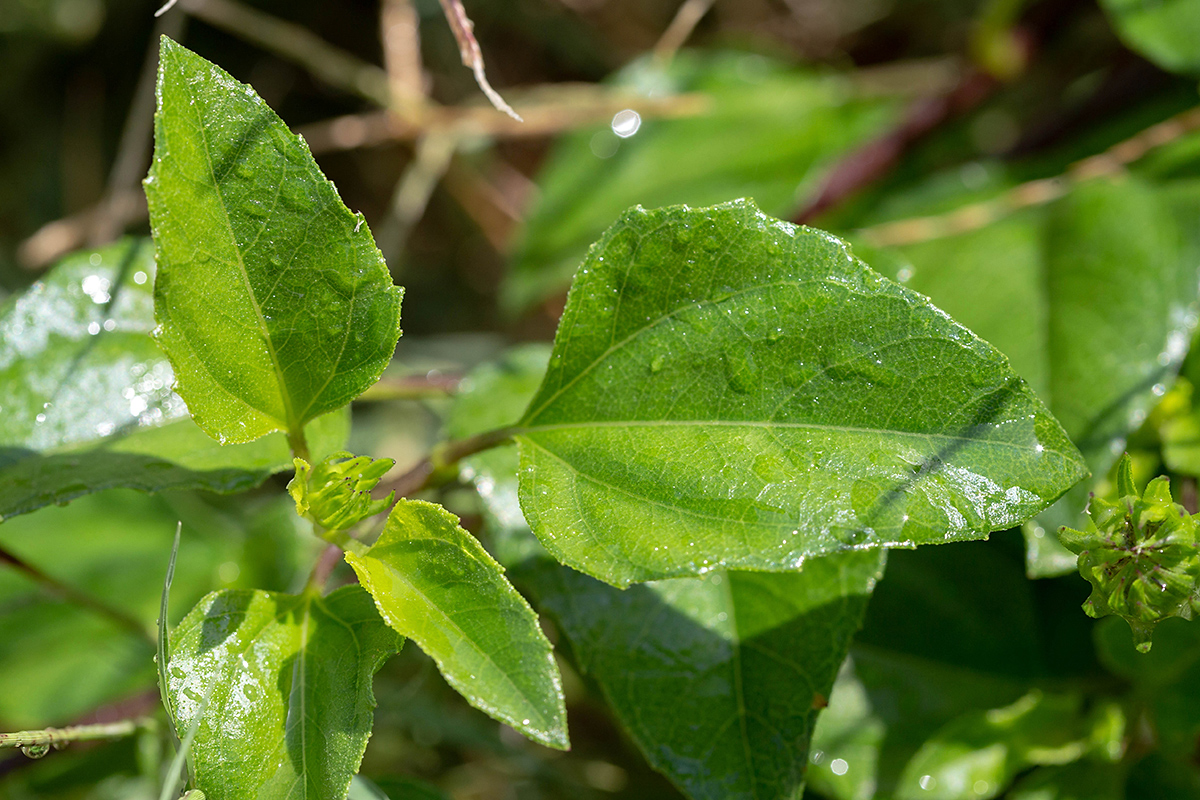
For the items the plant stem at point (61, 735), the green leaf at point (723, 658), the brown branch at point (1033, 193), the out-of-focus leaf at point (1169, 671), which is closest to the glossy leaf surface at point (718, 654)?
the green leaf at point (723, 658)

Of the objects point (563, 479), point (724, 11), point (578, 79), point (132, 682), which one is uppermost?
point (724, 11)

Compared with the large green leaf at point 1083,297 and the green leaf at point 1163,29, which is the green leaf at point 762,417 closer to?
the large green leaf at point 1083,297

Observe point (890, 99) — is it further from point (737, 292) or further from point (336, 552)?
point (336, 552)

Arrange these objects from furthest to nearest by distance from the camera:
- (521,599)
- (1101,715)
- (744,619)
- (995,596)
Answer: (995,596) < (1101,715) < (744,619) < (521,599)

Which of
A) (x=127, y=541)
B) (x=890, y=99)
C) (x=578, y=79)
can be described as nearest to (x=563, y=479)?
(x=127, y=541)

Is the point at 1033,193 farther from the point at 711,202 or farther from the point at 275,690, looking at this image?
the point at 275,690
